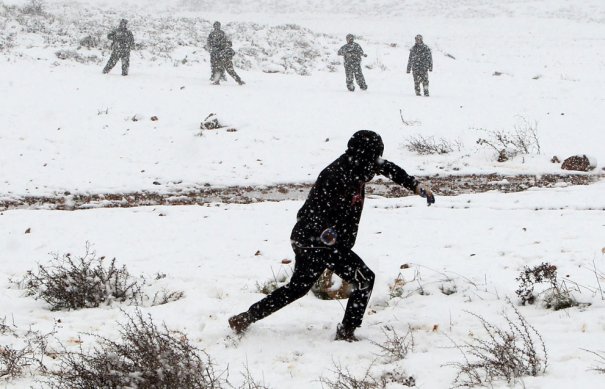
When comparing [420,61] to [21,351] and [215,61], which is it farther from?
[21,351]

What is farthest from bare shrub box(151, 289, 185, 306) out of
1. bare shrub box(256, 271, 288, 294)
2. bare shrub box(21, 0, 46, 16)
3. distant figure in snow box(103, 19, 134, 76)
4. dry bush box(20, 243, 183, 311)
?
bare shrub box(21, 0, 46, 16)

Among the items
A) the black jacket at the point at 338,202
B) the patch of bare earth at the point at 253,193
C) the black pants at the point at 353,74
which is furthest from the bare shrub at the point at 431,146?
the black jacket at the point at 338,202

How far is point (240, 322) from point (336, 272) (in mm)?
954

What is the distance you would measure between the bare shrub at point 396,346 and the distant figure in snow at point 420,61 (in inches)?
567

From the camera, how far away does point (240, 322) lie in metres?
4.82

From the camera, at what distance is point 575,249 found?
659 centimetres

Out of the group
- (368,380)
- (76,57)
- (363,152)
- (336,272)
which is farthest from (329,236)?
(76,57)

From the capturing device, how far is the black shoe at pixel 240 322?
481 centimetres

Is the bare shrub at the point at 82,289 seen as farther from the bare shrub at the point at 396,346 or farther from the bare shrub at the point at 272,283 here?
the bare shrub at the point at 396,346

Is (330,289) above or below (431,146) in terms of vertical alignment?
below

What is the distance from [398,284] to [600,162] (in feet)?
26.2

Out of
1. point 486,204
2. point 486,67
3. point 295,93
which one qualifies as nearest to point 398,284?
point 486,204

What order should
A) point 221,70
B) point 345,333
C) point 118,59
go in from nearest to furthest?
point 345,333 → point 221,70 → point 118,59

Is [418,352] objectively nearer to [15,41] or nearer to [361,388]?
[361,388]
